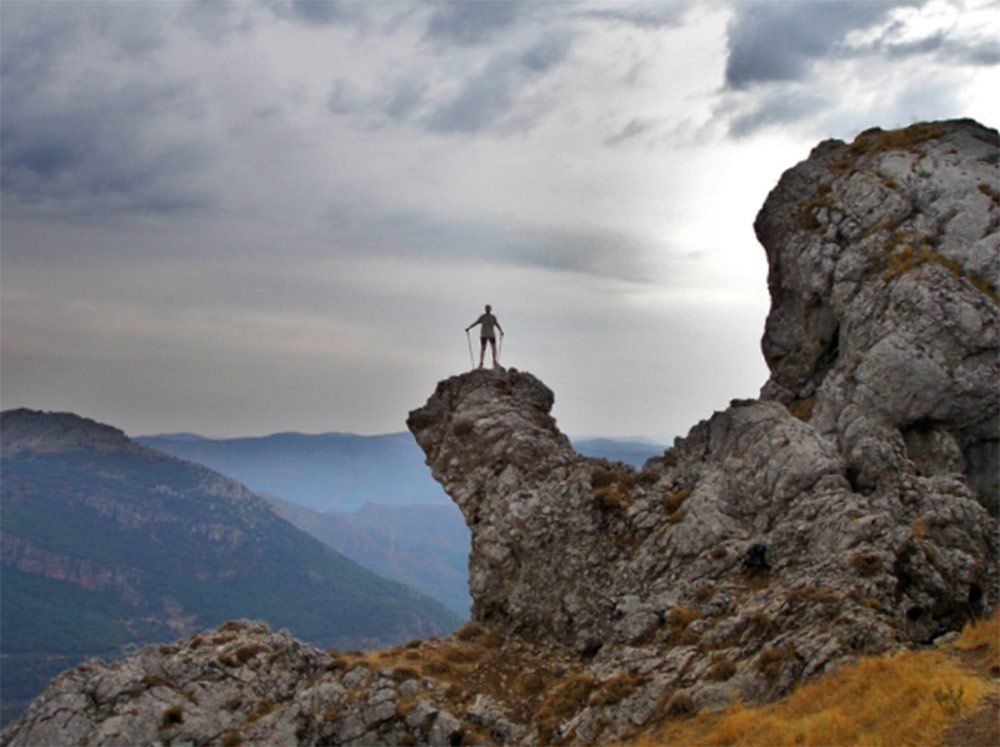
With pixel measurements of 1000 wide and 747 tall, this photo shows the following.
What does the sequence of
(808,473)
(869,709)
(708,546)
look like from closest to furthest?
(869,709), (808,473), (708,546)

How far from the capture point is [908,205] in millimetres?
47844

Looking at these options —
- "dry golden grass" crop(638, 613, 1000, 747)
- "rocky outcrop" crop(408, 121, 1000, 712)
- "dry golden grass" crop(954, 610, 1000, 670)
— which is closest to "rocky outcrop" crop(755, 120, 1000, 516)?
"rocky outcrop" crop(408, 121, 1000, 712)

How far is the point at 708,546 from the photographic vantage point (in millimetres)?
36688

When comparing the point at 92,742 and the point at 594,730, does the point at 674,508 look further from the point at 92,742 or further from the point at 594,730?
the point at 92,742

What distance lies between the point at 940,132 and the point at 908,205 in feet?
33.9

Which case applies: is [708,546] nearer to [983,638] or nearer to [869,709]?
[983,638]

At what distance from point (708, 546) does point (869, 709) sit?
593 inches

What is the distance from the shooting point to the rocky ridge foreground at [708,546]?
30547mm

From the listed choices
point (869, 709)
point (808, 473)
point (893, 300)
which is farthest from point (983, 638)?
point (893, 300)

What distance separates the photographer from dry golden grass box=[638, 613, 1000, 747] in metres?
20.3

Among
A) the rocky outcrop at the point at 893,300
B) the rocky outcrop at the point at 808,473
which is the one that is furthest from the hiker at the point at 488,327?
the rocky outcrop at the point at 893,300

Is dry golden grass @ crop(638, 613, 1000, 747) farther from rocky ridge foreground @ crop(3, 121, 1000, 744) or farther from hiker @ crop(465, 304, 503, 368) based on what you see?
hiker @ crop(465, 304, 503, 368)

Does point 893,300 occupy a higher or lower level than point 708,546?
higher

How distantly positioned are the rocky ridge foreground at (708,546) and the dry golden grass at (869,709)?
1666 mm
